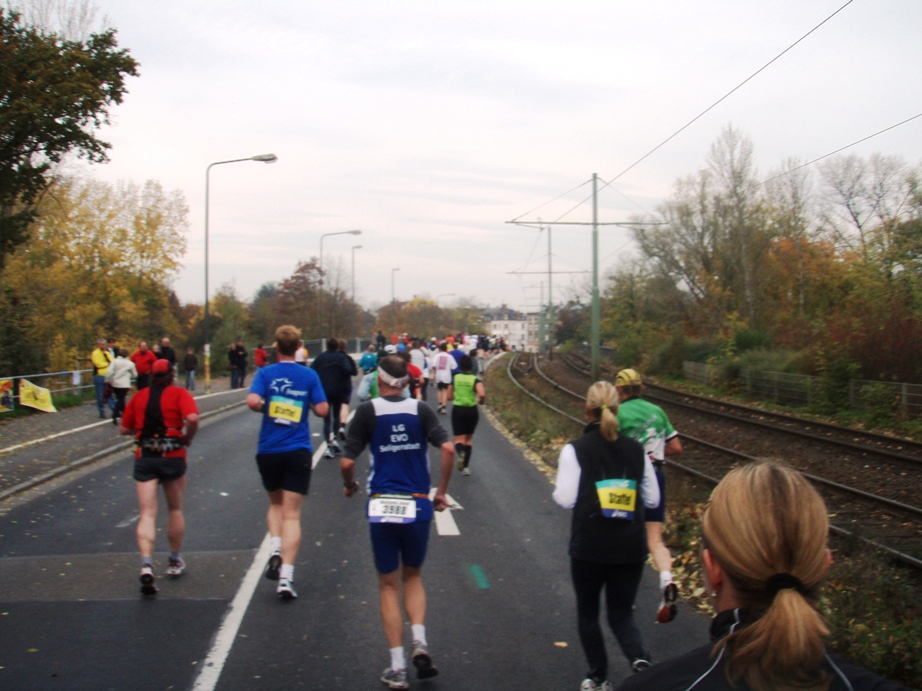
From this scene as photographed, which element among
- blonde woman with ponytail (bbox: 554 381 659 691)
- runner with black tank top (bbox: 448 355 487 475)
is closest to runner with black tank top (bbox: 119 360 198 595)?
blonde woman with ponytail (bbox: 554 381 659 691)

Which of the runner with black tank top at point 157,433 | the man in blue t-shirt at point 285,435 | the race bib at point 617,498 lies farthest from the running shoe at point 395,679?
the runner with black tank top at point 157,433

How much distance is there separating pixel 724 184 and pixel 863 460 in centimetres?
3433

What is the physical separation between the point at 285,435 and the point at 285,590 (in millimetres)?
1163

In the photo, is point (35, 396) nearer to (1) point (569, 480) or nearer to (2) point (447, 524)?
(2) point (447, 524)

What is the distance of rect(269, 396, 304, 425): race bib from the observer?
672cm

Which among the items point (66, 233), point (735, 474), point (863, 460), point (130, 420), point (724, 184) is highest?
point (724, 184)

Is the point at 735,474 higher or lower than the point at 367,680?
higher

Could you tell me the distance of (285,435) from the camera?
673cm

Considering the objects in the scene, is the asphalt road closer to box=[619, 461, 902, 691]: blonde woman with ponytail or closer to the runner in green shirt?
the runner in green shirt

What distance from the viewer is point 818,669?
5.31 ft

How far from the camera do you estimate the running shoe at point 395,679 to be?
16.0 feet

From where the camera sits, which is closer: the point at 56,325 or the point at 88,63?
the point at 88,63

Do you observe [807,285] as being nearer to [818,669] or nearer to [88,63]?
[88,63]

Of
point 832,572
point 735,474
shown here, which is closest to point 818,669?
point 735,474
